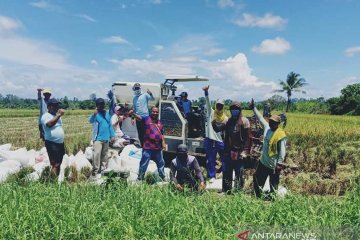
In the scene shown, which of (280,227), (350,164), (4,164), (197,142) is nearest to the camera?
(280,227)

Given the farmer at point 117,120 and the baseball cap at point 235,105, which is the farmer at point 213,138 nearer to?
the baseball cap at point 235,105

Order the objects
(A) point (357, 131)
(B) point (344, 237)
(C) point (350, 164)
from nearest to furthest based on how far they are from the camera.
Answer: (B) point (344, 237), (C) point (350, 164), (A) point (357, 131)

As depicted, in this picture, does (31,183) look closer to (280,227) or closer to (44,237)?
(44,237)

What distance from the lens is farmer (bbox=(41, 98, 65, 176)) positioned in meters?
6.69

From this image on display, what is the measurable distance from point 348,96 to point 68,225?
46.5 meters

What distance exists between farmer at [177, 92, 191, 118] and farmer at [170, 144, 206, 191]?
3.19 meters

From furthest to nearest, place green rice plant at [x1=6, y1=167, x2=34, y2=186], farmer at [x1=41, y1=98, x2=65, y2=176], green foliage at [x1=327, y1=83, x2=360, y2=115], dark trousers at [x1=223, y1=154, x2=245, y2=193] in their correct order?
green foliage at [x1=327, y1=83, x2=360, y2=115] → farmer at [x1=41, y1=98, x2=65, y2=176] → dark trousers at [x1=223, y1=154, x2=245, y2=193] → green rice plant at [x1=6, y1=167, x2=34, y2=186]

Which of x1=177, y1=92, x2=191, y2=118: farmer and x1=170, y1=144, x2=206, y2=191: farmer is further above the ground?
x1=177, y1=92, x2=191, y2=118: farmer

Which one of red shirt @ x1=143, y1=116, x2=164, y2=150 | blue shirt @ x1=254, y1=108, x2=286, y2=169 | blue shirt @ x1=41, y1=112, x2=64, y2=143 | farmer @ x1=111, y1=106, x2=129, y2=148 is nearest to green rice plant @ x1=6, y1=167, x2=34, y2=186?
blue shirt @ x1=41, y1=112, x2=64, y2=143

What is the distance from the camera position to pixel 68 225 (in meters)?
3.96

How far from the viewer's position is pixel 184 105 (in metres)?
9.24

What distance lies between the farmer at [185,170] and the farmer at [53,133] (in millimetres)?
2173

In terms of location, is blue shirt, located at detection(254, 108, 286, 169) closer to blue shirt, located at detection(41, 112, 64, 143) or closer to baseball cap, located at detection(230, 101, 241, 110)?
baseball cap, located at detection(230, 101, 241, 110)

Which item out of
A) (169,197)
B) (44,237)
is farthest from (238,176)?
(44,237)
